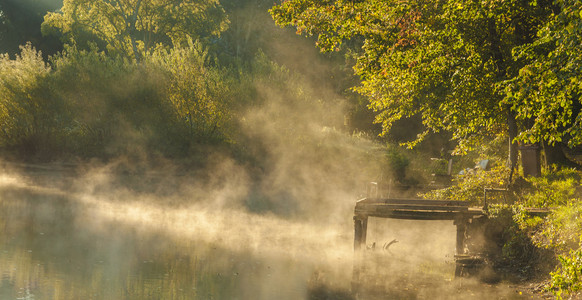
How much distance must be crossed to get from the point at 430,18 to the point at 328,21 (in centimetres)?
428

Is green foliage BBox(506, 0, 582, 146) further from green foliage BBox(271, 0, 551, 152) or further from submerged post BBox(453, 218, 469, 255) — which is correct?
green foliage BBox(271, 0, 551, 152)

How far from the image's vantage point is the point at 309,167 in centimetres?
4375

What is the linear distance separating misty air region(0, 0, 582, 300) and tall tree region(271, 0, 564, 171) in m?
0.09

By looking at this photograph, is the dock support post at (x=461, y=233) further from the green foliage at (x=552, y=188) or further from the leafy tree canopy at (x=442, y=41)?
the leafy tree canopy at (x=442, y=41)

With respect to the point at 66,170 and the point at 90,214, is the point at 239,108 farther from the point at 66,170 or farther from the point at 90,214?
the point at 90,214

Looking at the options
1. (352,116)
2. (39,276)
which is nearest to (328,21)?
(39,276)

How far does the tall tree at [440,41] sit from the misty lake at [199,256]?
20.3 feet

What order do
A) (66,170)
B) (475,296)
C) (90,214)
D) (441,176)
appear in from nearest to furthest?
(475,296) → (90,214) → (441,176) → (66,170)

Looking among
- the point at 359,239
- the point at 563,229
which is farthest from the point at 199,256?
the point at 563,229

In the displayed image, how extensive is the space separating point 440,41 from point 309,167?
2150 centimetres

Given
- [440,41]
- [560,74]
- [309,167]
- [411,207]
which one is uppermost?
[440,41]

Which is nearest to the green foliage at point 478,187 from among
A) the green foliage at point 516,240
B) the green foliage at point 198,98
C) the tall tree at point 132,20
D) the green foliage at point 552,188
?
the green foliage at point 552,188

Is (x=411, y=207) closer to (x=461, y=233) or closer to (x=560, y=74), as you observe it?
(x=461, y=233)

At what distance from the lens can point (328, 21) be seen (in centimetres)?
2384
